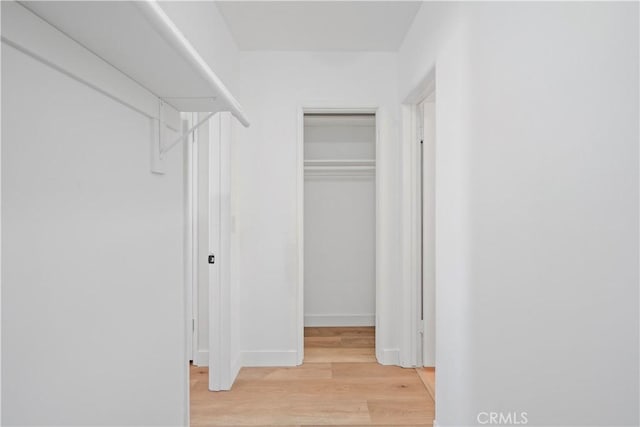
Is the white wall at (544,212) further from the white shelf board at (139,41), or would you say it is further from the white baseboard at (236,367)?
the white baseboard at (236,367)

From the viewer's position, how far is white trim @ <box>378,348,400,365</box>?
9.42 feet

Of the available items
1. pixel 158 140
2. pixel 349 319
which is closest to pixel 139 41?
pixel 158 140

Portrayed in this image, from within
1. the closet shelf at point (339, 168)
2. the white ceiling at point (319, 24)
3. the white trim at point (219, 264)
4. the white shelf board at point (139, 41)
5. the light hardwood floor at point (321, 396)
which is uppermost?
the white ceiling at point (319, 24)

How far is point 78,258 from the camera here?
78cm

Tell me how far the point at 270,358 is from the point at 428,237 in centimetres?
152

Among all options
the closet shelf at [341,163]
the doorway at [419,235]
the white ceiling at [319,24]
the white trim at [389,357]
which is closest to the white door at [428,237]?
the doorway at [419,235]

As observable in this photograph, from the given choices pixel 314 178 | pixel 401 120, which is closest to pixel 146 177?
pixel 401 120

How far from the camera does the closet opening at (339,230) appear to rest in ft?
12.3

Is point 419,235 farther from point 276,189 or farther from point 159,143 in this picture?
point 159,143

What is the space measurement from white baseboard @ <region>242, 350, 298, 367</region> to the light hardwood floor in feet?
0.21

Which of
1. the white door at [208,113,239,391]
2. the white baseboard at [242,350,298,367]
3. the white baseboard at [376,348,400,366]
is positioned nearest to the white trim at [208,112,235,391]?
the white door at [208,113,239,391]

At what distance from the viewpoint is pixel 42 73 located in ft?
2.22

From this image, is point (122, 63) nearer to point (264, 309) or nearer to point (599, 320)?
point (599, 320)

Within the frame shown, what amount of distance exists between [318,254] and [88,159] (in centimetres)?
306
